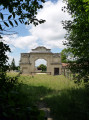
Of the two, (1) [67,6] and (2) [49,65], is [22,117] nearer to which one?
(1) [67,6]

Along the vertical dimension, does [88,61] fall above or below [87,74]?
above

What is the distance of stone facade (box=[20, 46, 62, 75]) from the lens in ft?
105

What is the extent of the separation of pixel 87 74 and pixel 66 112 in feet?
9.38

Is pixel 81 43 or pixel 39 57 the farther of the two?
pixel 39 57

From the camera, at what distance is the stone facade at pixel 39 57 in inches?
1265

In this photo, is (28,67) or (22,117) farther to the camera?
(28,67)

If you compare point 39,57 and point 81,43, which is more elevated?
point 39,57

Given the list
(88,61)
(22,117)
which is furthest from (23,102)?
(88,61)

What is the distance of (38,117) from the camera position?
1140mm

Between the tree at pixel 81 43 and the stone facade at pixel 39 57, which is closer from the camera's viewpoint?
the tree at pixel 81 43

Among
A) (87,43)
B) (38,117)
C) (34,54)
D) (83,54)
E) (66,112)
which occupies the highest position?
(34,54)

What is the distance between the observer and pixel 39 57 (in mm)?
32281

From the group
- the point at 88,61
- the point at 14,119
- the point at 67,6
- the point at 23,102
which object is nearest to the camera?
the point at 14,119

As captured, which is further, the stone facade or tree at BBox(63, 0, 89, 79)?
the stone facade
